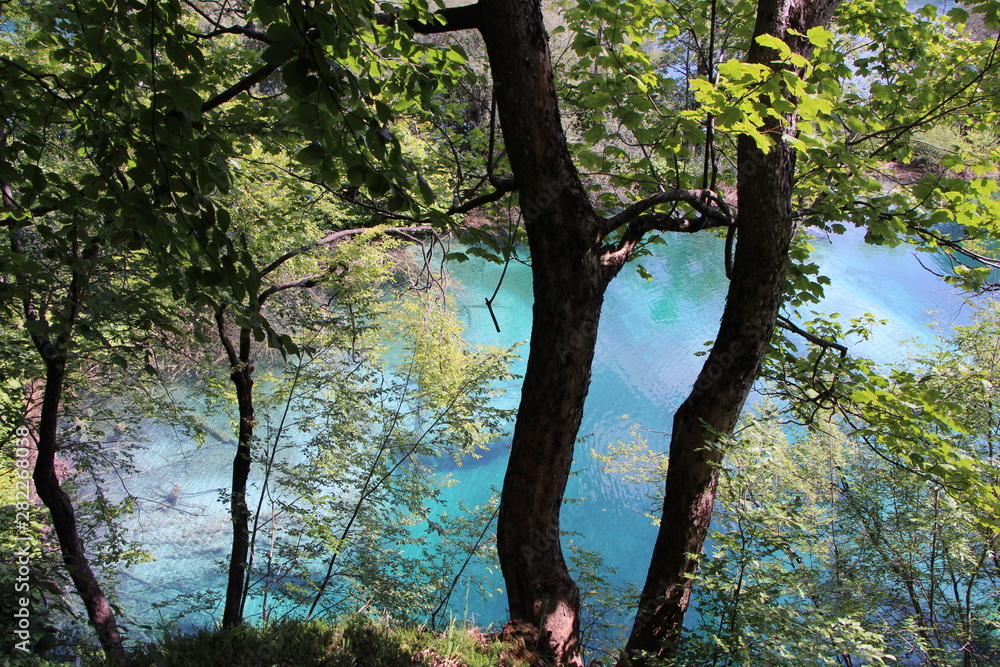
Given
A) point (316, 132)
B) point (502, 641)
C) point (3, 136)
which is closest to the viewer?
point (316, 132)

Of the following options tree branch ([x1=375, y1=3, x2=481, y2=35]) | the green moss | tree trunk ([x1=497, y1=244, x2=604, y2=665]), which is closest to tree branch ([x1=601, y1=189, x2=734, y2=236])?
tree trunk ([x1=497, y1=244, x2=604, y2=665])

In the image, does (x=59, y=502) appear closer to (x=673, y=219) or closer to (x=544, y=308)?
(x=544, y=308)

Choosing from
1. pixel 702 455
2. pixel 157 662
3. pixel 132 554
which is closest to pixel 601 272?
pixel 702 455

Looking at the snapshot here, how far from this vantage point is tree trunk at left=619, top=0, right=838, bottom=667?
232 cm

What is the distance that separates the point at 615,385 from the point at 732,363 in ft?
23.9

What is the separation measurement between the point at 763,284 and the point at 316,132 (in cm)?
189

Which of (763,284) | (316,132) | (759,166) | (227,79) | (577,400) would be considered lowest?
(577,400)

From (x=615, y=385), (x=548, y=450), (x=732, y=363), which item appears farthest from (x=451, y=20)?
(x=615, y=385)

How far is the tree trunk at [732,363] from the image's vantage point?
7.61 feet

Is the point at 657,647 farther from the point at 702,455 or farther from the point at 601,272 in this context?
the point at 601,272

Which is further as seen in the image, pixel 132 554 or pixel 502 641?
pixel 132 554

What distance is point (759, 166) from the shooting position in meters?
2.32

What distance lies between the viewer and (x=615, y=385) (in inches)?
383

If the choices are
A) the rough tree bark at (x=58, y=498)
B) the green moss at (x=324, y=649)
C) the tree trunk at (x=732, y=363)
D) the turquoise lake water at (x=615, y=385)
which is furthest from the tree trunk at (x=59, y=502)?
the tree trunk at (x=732, y=363)
